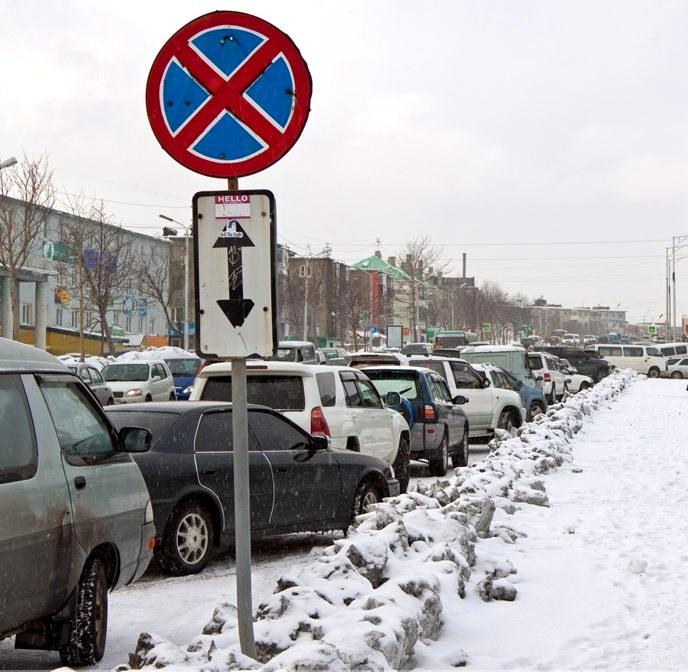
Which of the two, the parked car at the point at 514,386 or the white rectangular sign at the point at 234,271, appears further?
the parked car at the point at 514,386

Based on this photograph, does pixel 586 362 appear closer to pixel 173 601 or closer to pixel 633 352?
pixel 633 352

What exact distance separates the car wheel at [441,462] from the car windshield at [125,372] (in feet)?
52.8

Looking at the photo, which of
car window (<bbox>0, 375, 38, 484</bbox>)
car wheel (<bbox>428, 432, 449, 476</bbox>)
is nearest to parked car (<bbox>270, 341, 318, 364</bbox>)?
car wheel (<bbox>428, 432, 449, 476</bbox>)

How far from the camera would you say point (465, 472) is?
1193cm

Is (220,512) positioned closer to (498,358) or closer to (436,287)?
(498,358)

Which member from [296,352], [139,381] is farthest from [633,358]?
[139,381]

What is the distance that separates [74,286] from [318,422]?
53546 millimetres

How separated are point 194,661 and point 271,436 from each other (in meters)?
5.35

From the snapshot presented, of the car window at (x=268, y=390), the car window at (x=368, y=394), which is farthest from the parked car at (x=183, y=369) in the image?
the car window at (x=268, y=390)

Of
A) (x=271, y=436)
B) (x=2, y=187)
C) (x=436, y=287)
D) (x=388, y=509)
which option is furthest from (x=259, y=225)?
(x=436, y=287)

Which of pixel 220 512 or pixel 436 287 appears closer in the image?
pixel 220 512

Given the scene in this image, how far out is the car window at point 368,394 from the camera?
14.0m

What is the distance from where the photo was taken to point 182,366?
39.1 m

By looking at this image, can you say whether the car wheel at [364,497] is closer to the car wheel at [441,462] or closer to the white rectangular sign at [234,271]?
the white rectangular sign at [234,271]
